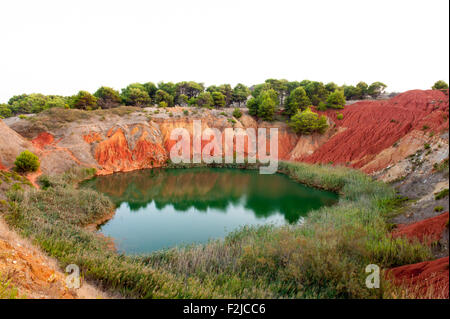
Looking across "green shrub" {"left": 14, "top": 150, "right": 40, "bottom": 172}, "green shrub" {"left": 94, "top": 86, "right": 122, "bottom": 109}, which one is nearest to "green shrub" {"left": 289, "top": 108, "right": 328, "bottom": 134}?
"green shrub" {"left": 14, "top": 150, "right": 40, "bottom": 172}

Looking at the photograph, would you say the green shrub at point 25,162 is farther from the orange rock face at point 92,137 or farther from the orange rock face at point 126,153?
the orange rock face at point 92,137

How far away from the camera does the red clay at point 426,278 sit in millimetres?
3770

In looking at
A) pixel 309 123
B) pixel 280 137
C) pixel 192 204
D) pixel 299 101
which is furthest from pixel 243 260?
pixel 299 101

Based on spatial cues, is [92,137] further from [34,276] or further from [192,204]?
[34,276]

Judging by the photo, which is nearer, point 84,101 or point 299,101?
point 84,101

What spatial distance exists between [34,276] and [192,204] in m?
10.4

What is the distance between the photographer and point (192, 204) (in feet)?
46.5

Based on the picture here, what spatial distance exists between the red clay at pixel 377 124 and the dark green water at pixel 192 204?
24.0ft

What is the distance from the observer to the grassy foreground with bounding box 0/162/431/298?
174 inches

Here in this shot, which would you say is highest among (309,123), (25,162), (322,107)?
(322,107)

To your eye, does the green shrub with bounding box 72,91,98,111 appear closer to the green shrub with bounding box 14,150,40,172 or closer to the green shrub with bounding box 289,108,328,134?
the green shrub with bounding box 14,150,40,172

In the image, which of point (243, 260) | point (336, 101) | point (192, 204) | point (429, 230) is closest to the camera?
point (243, 260)
